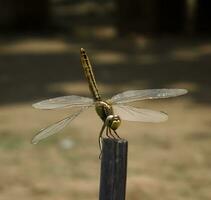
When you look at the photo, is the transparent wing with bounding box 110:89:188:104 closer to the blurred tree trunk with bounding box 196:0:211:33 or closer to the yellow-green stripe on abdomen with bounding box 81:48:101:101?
the yellow-green stripe on abdomen with bounding box 81:48:101:101

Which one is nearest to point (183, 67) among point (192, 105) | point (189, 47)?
point (189, 47)

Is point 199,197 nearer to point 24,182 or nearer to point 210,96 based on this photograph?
point 24,182

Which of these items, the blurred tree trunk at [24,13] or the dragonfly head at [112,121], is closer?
the dragonfly head at [112,121]

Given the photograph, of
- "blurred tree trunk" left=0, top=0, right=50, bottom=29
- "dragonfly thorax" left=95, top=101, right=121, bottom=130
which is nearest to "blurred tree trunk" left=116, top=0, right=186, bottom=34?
"blurred tree trunk" left=0, top=0, right=50, bottom=29

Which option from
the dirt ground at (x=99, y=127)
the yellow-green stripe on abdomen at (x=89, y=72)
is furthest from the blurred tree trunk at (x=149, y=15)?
the yellow-green stripe on abdomen at (x=89, y=72)

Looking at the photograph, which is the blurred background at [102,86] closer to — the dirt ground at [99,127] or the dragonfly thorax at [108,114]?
the dirt ground at [99,127]

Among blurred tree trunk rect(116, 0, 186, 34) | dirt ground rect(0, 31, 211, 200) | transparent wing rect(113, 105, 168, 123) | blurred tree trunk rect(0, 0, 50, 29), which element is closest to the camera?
transparent wing rect(113, 105, 168, 123)

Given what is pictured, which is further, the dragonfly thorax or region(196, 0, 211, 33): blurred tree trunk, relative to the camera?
region(196, 0, 211, 33): blurred tree trunk
